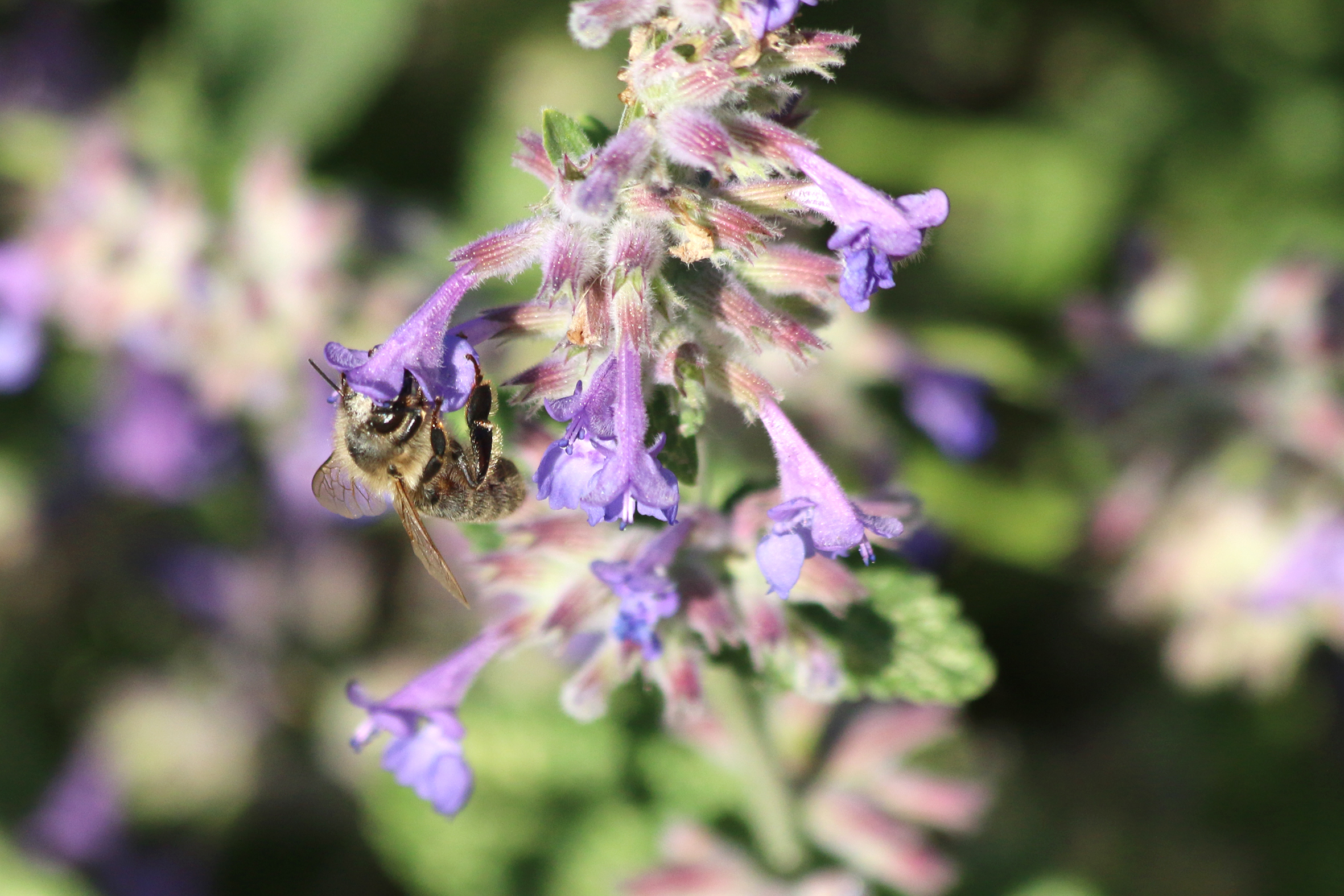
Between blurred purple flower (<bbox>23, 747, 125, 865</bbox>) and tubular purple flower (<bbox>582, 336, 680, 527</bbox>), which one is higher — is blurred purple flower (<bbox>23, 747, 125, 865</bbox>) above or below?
below

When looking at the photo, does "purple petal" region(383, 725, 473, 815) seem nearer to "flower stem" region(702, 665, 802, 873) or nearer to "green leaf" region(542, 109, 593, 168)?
"flower stem" region(702, 665, 802, 873)

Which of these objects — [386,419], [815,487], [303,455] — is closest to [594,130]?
[815,487]

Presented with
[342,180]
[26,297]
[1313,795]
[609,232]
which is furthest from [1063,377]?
[26,297]

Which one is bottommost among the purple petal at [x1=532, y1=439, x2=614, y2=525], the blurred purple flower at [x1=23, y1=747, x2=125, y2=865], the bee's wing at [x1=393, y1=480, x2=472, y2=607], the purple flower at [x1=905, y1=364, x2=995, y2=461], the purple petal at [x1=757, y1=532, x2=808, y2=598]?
the blurred purple flower at [x1=23, y1=747, x2=125, y2=865]

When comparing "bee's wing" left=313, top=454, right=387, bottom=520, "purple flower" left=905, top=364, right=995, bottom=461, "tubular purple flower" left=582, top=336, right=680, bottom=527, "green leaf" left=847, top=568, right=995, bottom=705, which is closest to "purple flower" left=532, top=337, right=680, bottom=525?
"tubular purple flower" left=582, top=336, right=680, bottom=527

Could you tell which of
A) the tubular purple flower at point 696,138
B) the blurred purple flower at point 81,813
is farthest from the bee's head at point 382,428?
the blurred purple flower at point 81,813

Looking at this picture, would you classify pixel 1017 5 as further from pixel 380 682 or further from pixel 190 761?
pixel 190 761

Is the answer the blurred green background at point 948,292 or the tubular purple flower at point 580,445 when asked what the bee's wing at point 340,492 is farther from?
the blurred green background at point 948,292
